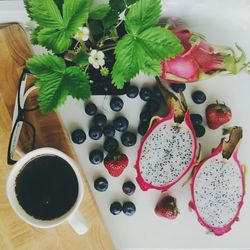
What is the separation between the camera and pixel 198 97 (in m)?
0.94

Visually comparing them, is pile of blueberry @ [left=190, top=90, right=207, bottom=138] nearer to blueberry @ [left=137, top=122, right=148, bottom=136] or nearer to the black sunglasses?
blueberry @ [left=137, top=122, right=148, bottom=136]

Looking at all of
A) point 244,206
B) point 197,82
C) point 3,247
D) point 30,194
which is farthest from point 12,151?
point 244,206

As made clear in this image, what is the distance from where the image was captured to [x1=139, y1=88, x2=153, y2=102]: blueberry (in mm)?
931

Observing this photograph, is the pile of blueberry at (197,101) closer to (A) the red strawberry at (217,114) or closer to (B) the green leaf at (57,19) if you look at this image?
(A) the red strawberry at (217,114)

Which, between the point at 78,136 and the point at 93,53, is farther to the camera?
the point at 78,136

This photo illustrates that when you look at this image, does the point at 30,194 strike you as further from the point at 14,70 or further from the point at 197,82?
the point at 197,82

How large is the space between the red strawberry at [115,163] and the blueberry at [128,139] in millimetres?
24

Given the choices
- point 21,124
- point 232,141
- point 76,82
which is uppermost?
point 76,82

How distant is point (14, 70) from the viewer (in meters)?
0.86

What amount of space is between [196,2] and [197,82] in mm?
157

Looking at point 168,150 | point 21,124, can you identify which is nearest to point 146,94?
point 168,150

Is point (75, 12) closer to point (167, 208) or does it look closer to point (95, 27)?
point (95, 27)

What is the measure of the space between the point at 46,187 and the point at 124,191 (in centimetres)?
→ 17

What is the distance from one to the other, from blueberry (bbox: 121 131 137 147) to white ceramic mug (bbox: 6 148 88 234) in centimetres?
15
